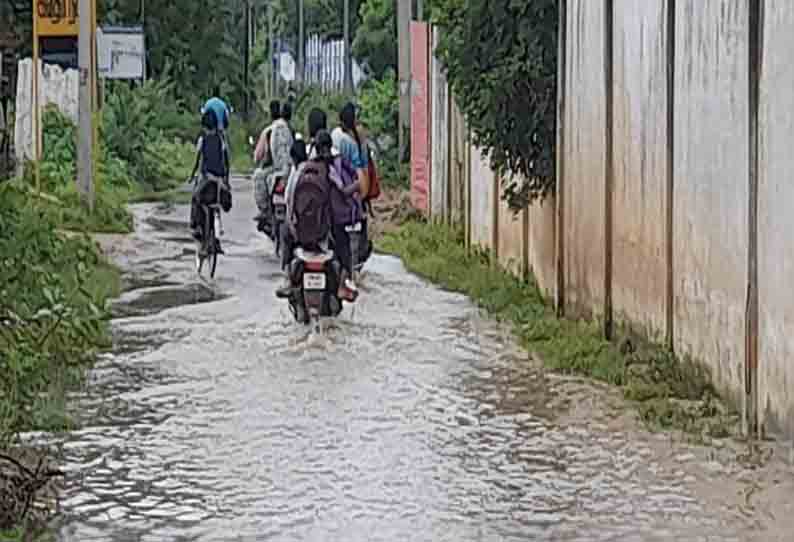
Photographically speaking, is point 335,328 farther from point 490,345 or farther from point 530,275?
point 530,275

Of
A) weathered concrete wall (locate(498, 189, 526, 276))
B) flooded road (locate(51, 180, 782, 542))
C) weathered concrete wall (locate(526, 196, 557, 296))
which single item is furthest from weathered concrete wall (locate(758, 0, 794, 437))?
weathered concrete wall (locate(498, 189, 526, 276))

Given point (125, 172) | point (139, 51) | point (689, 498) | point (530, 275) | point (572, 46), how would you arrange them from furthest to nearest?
point (125, 172) → point (139, 51) → point (530, 275) → point (572, 46) → point (689, 498)

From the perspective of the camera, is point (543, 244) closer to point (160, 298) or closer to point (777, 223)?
point (160, 298)

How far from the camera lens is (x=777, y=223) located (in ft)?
30.4

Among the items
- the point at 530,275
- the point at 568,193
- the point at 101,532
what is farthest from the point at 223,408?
the point at 530,275

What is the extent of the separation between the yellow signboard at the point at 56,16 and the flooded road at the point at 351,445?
10783 millimetres

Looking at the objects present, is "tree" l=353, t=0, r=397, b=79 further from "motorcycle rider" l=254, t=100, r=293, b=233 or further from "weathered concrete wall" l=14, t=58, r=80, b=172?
"motorcycle rider" l=254, t=100, r=293, b=233

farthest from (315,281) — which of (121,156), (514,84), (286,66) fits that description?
(286,66)

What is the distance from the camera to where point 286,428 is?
10.7m

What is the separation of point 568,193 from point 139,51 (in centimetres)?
1663

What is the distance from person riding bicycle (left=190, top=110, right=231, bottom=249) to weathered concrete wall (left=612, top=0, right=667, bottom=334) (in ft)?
19.4

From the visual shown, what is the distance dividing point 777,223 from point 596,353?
3901mm

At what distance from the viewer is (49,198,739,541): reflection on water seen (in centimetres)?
829

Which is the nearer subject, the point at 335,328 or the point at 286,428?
the point at 286,428
